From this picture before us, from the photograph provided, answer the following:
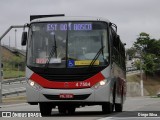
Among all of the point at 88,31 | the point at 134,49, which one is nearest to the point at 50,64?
the point at 88,31

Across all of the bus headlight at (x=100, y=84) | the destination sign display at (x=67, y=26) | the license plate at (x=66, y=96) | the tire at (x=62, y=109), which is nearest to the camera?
the license plate at (x=66, y=96)

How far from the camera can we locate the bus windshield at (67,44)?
19.7 m

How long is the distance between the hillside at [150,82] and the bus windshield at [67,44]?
78652 mm

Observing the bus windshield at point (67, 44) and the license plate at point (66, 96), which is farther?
the bus windshield at point (67, 44)

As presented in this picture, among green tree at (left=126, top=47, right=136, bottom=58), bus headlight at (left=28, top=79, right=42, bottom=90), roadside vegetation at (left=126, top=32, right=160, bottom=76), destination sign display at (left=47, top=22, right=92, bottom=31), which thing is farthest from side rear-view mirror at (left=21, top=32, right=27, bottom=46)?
green tree at (left=126, top=47, right=136, bottom=58)

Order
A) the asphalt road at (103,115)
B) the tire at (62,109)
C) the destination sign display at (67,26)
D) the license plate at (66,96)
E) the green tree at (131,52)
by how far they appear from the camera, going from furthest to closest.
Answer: the green tree at (131,52)
the tire at (62,109)
the destination sign display at (67,26)
the license plate at (66,96)
the asphalt road at (103,115)

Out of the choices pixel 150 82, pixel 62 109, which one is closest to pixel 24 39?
pixel 62 109

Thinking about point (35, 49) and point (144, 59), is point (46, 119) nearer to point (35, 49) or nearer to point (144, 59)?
point (35, 49)

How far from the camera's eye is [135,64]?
360ft

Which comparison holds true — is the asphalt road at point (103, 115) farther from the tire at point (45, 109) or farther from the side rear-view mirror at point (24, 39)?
the side rear-view mirror at point (24, 39)

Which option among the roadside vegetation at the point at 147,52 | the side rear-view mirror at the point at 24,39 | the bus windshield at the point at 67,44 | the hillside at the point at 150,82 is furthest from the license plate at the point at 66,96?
the roadside vegetation at the point at 147,52

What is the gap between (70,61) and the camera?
64.5 feet

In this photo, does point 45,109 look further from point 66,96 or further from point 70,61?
point 70,61

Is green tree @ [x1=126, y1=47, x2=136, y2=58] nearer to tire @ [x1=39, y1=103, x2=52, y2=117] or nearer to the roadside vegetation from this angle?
the roadside vegetation
